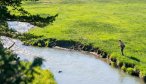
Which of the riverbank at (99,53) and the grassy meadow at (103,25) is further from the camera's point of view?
the grassy meadow at (103,25)

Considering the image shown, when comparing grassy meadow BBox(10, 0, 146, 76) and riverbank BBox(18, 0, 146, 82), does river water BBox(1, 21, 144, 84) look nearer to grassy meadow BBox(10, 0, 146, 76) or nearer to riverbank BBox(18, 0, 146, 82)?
riverbank BBox(18, 0, 146, 82)

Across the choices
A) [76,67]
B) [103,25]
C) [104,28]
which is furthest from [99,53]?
[103,25]

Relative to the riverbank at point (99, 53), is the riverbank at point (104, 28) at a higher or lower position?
higher

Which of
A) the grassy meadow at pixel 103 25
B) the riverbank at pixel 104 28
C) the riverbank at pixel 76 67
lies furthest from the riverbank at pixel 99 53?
the riverbank at pixel 76 67

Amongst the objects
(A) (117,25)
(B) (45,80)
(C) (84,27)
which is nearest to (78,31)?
(C) (84,27)

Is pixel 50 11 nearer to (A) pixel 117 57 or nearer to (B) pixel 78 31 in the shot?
(B) pixel 78 31

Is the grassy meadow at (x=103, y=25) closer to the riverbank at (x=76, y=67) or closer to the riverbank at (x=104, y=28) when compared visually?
the riverbank at (x=104, y=28)

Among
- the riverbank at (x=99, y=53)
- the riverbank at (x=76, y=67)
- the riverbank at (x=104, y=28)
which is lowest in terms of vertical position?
the riverbank at (x=76, y=67)
